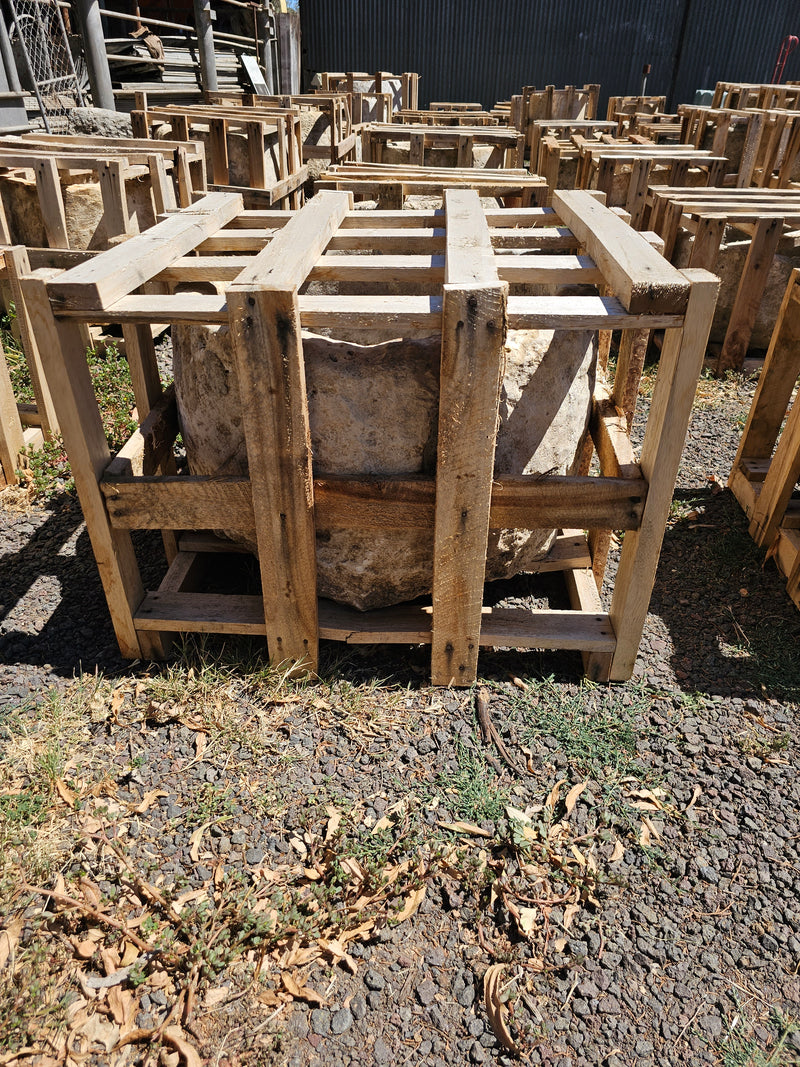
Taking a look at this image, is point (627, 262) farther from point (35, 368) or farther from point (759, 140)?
point (759, 140)

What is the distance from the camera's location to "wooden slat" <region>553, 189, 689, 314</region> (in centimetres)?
224

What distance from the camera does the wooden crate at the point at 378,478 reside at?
2.29 m

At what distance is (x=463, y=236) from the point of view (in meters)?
2.76

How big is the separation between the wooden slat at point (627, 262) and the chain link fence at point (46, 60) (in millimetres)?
10133

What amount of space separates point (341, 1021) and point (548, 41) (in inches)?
983

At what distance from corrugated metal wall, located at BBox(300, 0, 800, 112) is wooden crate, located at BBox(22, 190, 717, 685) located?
21741 mm

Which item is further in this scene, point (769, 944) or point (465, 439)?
point (465, 439)

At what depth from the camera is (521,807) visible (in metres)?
2.54

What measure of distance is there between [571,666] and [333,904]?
1.40m

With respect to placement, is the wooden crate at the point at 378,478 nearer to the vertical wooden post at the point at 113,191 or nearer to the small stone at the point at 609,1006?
the small stone at the point at 609,1006

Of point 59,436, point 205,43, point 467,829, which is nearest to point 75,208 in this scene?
point 59,436

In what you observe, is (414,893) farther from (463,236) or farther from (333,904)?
(463,236)

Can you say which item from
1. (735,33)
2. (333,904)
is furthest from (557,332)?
(735,33)

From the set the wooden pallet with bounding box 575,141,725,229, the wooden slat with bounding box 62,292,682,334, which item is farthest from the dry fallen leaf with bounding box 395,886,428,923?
the wooden pallet with bounding box 575,141,725,229
